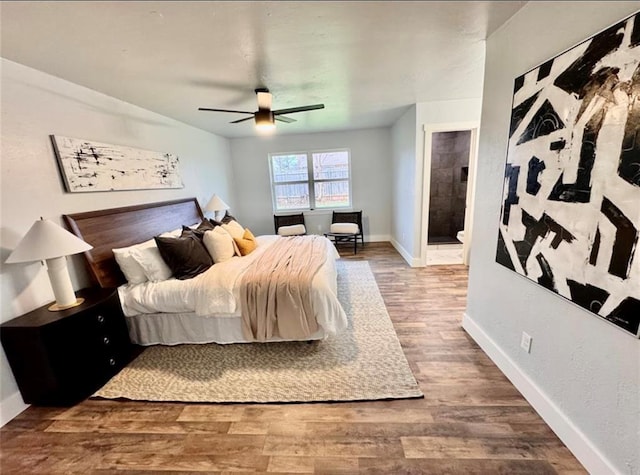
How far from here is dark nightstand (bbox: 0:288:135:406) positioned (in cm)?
171

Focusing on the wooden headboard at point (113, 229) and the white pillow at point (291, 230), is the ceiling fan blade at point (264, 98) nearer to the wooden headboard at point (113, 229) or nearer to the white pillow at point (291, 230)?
the wooden headboard at point (113, 229)

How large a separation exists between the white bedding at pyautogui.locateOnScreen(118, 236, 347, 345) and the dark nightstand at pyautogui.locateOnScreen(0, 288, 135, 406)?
13.1 inches

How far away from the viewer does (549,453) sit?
54.1 inches

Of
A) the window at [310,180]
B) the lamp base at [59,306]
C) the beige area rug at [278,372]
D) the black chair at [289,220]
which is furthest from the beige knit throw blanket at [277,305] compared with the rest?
the window at [310,180]

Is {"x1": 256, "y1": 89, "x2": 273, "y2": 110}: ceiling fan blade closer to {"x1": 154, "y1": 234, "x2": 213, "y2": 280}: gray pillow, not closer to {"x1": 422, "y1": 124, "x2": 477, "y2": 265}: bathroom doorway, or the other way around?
{"x1": 154, "y1": 234, "x2": 213, "y2": 280}: gray pillow

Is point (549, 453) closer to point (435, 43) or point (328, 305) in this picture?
point (328, 305)

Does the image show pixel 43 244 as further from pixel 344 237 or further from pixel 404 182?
pixel 404 182

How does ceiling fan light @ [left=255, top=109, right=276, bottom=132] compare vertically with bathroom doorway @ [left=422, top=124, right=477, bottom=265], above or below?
above

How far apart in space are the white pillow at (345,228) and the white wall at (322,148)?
0.61 metres

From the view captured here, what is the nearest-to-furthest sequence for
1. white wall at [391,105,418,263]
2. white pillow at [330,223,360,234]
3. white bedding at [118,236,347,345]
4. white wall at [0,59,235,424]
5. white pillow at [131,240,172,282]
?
white wall at [0,59,235,424], white bedding at [118,236,347,345], white pillow at [131,240,172,282], white wall at [391,105,418,263], white pillow at [330,223,360,234]

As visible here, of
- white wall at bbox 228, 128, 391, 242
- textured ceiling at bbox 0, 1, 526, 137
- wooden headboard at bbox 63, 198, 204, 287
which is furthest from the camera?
white wall at bbox 228, 128, 391, 242

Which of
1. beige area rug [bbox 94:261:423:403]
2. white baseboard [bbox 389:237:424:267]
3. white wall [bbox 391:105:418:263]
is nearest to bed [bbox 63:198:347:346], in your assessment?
beige area rug [bbox 94:261:423:403]

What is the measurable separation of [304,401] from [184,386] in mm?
938

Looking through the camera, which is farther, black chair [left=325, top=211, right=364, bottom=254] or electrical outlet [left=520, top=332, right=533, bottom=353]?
black chair [left=325, top=211, right=364, bottom=254]
